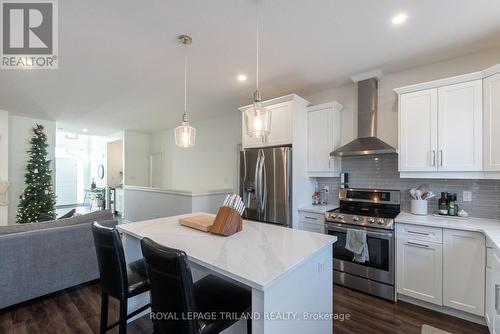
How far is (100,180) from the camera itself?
8.82 meters

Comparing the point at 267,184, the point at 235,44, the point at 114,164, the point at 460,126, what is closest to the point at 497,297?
the point at 460,126

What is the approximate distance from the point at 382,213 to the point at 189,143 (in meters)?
2.42

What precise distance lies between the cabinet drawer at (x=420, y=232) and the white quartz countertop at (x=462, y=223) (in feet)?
0.18

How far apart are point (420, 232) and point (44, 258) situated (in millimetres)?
3957

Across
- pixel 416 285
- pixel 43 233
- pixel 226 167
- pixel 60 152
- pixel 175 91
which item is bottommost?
pixel 416 285

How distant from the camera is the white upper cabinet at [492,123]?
212 cm

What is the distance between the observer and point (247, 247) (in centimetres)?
150

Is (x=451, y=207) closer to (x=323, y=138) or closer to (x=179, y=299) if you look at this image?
(x=323, y=138)

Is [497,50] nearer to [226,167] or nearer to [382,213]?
[382,213]

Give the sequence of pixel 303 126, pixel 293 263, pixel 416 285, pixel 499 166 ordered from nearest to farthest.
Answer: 1. pixel 293 263
2. pixel 499 166
3. pixel 416 285
4. pixel 303 126

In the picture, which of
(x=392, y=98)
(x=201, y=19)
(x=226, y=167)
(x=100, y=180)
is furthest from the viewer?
(x=100, y=180)

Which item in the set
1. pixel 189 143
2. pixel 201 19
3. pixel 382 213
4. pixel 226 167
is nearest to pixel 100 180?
pixel 226 167

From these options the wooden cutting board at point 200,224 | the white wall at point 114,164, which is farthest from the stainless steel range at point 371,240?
the white wall at point 114,164

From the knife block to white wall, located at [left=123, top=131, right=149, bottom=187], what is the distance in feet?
19.6
